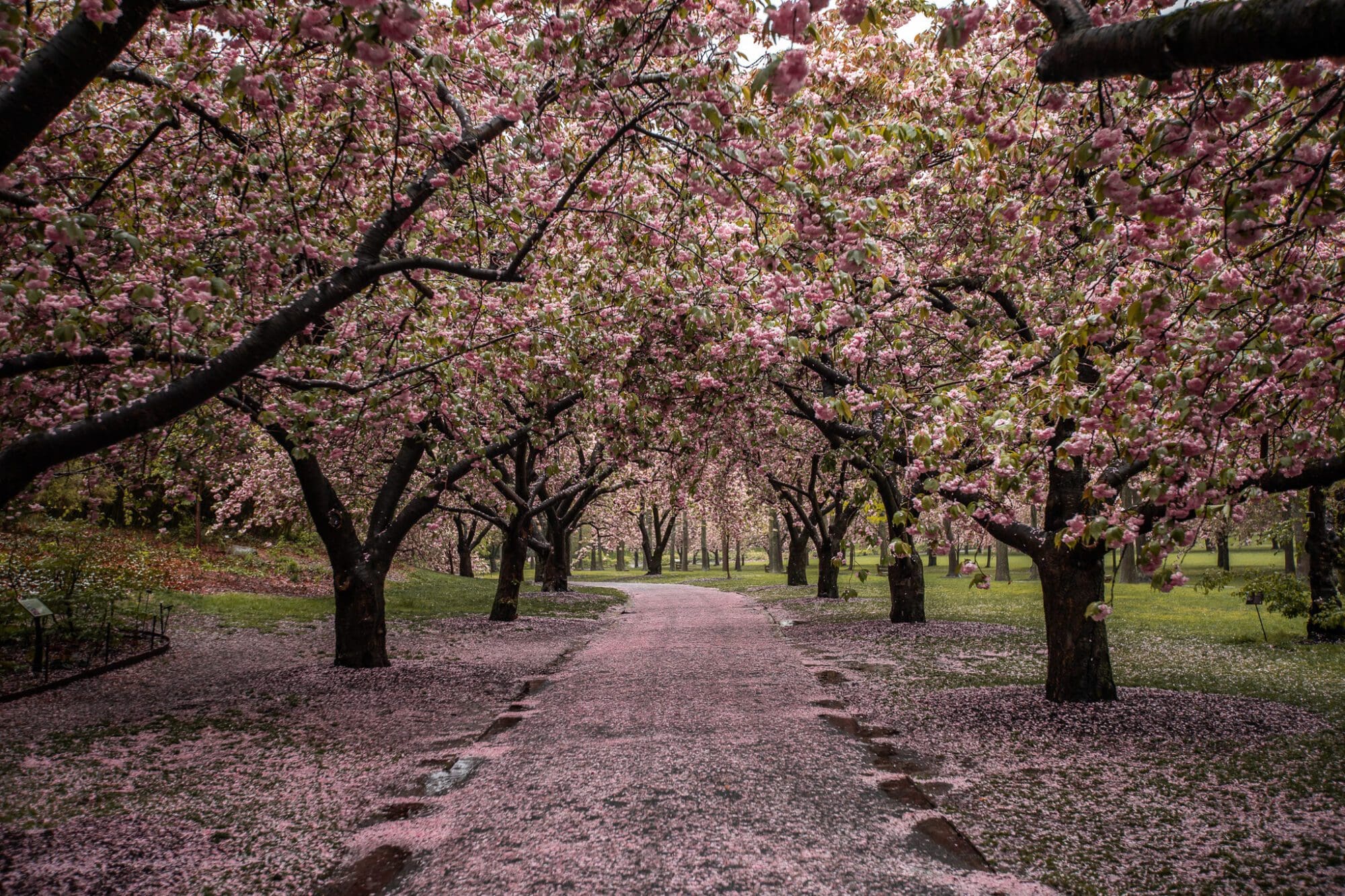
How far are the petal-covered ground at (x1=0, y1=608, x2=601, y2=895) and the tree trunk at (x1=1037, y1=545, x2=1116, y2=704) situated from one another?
23.6 ft

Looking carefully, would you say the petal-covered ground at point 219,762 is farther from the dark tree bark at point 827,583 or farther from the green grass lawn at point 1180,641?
the dark tree bark at point 827,583

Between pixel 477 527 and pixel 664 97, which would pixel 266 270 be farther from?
pixel 477 527

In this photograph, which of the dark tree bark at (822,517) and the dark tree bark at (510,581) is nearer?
the dark tree bark at (510,581)

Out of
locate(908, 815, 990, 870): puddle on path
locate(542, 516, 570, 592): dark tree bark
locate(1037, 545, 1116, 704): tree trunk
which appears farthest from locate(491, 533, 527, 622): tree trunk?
locate(908, 815, 990, 870): puddle on path

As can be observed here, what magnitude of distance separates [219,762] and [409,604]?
49.8 feet

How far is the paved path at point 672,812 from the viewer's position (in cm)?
441

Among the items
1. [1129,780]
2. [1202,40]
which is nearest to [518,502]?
[1129,780]

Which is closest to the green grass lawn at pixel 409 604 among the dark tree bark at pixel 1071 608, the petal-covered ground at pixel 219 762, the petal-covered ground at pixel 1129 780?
the petal-covered ground at pixel 219 762

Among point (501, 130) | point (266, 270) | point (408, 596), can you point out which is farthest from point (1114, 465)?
point (408, 596)

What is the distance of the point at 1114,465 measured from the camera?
7758 mm

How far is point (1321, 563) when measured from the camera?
13.0 m

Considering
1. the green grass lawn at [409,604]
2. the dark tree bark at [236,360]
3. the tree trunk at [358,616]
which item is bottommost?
the green grass lawn at [409,604]

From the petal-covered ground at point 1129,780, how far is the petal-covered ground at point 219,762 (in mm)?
4889

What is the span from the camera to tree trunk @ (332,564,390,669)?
11.3 meters
